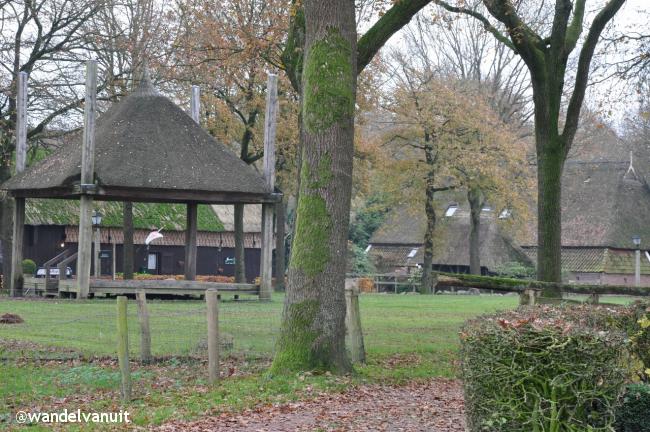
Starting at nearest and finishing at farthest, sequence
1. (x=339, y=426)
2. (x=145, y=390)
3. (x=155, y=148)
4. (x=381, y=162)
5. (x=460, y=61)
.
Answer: (x=339, y=426)
(x=145, y=390)
(x=155, y=148)
(x=381, y=162)
(x=460, y=61)

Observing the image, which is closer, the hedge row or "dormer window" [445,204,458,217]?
the hedge row

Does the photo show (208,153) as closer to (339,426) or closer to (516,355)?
(339,426)

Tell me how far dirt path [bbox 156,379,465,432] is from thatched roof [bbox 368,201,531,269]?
4415 cm

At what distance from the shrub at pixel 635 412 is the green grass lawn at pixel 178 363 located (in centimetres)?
497

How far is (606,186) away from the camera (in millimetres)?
64312

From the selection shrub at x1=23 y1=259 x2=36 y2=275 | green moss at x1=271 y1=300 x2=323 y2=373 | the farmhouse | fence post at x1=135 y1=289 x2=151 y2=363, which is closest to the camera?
green moss at x1=271 y1=300 x2=323 y2=373

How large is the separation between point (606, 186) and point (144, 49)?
129 ft

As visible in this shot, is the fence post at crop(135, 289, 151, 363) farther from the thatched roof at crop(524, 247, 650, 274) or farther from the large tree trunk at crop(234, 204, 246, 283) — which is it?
the thatched roof at crop(524, 247, 650, 274)

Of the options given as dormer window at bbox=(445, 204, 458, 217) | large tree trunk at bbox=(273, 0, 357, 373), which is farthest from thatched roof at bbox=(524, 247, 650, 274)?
large tree trunk at bbox=(273, 0, 357, 373)

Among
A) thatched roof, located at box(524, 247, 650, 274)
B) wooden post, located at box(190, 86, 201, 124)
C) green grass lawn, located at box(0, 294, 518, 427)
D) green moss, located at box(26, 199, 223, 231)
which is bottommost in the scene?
green grass lawn, located at box(0, 294, 518, 427)

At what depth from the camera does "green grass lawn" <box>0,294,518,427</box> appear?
12094mm

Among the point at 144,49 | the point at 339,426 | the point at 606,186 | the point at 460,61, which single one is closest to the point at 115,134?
the point at 144,49

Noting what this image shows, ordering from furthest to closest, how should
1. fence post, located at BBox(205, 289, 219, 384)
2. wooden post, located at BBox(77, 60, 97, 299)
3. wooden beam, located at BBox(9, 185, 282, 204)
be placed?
wooden beam, located at BBox(9, 185, 282, 204), wooden post, located at BBox(77, 60, 97, 299), fence post, located at BBox(205, 289, 219, 384)

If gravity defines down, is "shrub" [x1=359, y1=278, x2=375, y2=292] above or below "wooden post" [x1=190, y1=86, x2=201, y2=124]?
below
